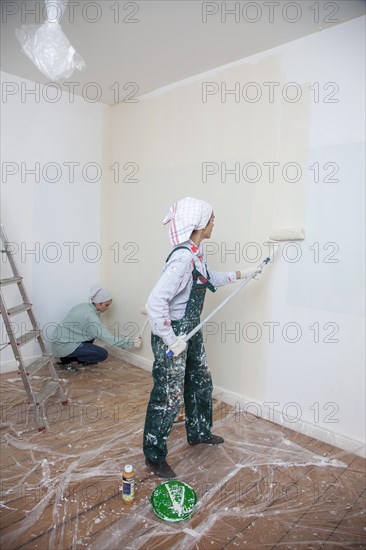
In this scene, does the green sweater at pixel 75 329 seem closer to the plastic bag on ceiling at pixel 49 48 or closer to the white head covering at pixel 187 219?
the white head covering at pixel 187 219

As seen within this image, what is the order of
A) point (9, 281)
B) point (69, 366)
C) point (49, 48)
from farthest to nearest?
point (69, 366) < point (9, 281) < point (49, 48)

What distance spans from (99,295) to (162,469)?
5.94 feet

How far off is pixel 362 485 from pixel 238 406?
3.08ft

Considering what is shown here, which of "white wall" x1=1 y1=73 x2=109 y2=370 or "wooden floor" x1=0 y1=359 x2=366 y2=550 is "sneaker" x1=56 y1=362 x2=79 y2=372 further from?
"wooden floor" x1=0 y1=359 x2=366 y2=550

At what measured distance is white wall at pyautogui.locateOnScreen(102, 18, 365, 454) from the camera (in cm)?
214

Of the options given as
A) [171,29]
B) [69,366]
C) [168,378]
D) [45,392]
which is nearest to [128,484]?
[168,378]

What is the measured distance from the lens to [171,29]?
226cm

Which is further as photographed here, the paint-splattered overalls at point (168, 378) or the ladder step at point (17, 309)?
the ladder step at point (17, 309)

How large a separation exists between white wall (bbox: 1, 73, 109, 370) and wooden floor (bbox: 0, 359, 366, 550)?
43.7 inches

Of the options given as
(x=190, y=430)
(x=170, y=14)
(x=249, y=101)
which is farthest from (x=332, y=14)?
(x=190, y=430)

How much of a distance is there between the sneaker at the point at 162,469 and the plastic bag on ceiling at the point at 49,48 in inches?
82.3

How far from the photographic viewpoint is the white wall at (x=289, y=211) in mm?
2145

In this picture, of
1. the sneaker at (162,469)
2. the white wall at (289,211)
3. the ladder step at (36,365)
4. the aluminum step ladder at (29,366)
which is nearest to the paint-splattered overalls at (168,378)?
the sneaker at (162,469)

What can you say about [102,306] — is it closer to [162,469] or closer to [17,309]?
[17,309]
